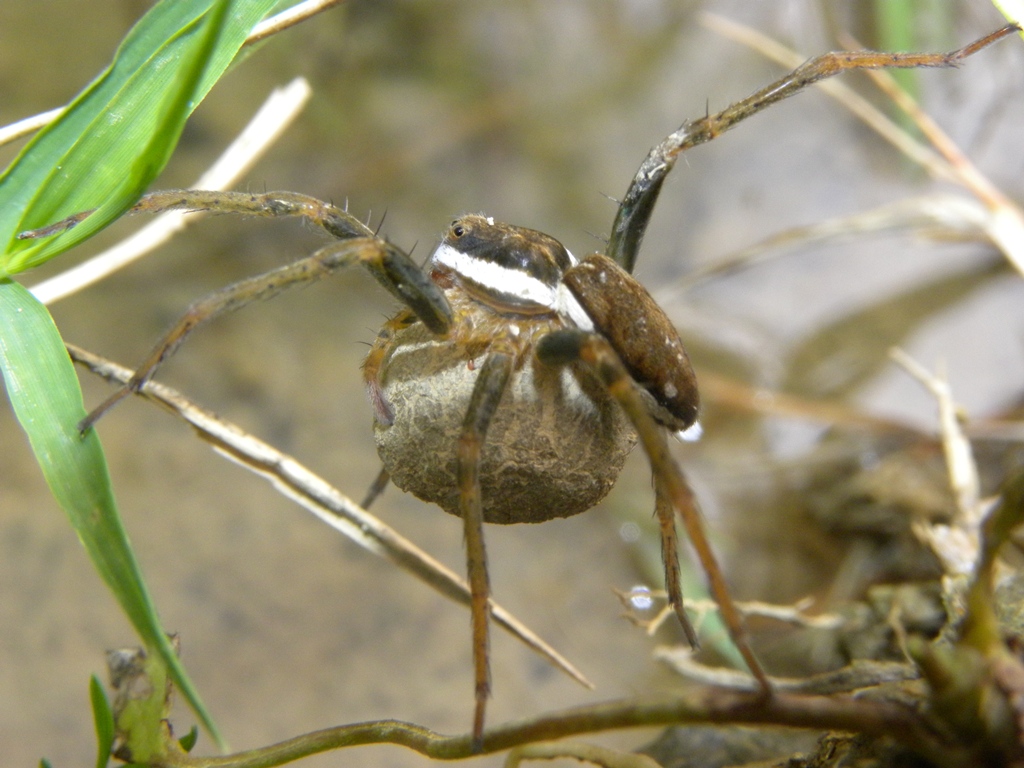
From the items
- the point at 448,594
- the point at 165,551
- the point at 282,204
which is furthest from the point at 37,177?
the point at 165,551

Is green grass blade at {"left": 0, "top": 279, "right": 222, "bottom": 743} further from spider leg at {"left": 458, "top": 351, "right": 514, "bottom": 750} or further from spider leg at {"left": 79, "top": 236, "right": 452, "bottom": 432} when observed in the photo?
spider leg at {"left": 458, "top": 351, "right": 514, "bottom": 750}

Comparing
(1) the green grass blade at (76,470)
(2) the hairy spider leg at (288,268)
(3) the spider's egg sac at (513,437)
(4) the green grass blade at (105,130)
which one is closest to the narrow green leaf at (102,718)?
(1) the green grass blade at (76,470)

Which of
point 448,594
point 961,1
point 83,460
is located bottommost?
point 448,594

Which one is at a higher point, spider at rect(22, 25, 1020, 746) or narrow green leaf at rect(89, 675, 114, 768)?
spider at rect(22, 25, 1020, 746)

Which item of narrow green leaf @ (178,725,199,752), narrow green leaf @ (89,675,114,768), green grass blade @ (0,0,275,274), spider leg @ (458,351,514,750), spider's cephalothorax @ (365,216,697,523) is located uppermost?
green grass blade @ (0,0,275,274)

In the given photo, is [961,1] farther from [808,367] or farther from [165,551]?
[165,551]

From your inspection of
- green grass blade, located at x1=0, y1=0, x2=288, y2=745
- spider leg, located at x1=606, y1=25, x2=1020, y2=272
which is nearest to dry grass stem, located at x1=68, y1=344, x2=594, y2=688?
green grass blade, located at x1=0, y1=0, x2=288, y2=745

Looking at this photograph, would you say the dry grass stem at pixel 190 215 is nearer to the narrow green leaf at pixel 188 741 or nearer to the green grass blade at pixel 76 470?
the green grass blade at pixel 76 470
